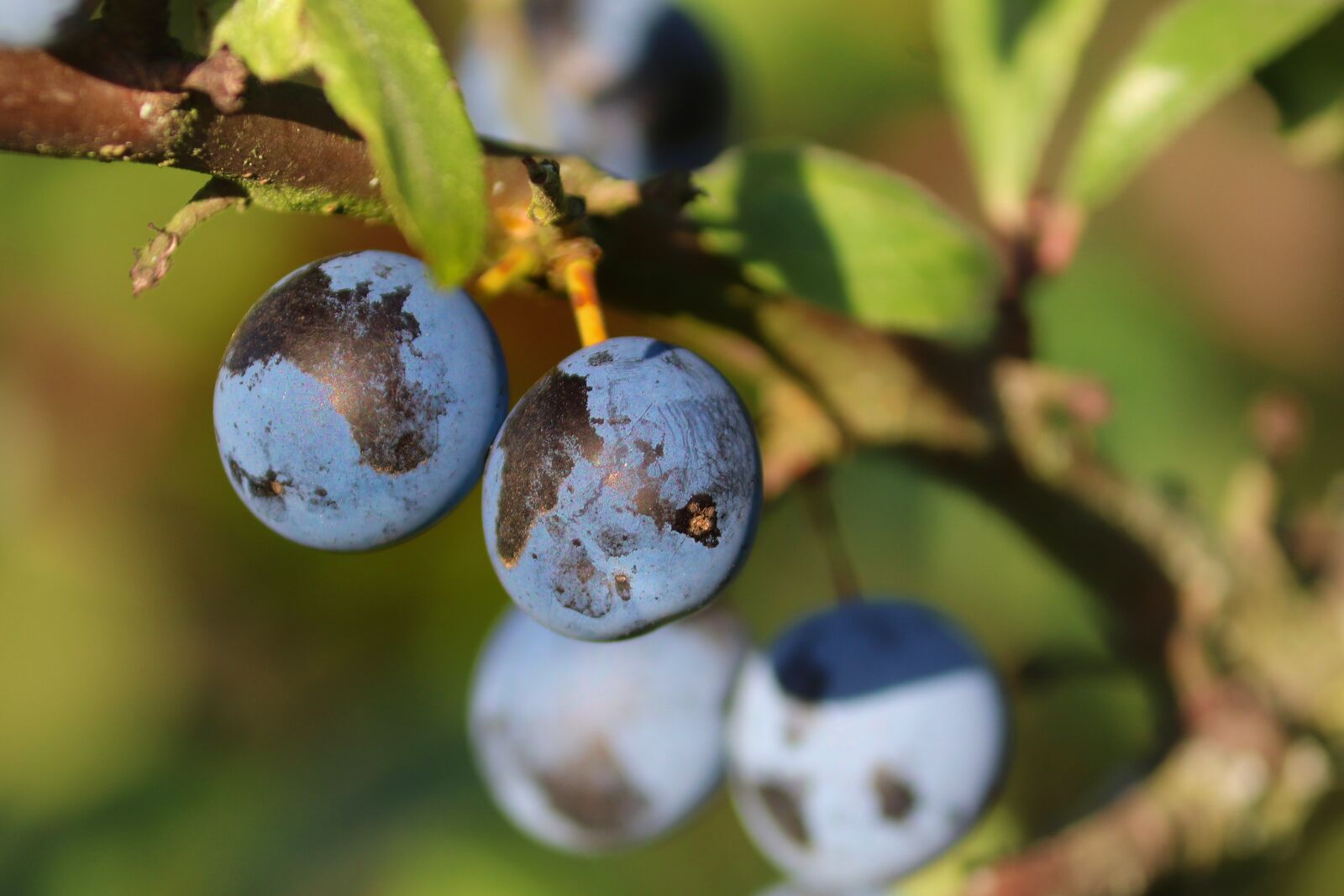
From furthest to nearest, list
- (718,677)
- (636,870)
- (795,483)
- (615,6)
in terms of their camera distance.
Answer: (636,870) < (615,6) < (718,677) < (795,483)

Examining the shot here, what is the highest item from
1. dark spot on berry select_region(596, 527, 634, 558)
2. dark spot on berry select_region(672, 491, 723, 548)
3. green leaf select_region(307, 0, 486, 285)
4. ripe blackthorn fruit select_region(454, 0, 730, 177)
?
green leaf select_region(307, 0, 486, 285)

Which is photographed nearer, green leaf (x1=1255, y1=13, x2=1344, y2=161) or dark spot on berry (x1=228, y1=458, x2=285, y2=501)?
dark spot on berry (x1=228, y1=458, x2=285, y2=501)

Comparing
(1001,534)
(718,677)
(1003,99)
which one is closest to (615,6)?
(1003,99)

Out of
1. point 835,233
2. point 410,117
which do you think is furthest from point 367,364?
point 835,233

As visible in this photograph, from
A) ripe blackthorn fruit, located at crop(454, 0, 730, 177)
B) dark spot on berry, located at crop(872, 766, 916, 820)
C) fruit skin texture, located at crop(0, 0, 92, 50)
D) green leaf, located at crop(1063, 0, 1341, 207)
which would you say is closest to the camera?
fruit skin texture, located at crop(0, 0, 92, 50)

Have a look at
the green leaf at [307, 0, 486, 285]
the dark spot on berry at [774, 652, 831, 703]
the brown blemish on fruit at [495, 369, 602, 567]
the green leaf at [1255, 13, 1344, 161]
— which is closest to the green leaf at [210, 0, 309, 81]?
the green leaf at [307, 0, 486, 285]

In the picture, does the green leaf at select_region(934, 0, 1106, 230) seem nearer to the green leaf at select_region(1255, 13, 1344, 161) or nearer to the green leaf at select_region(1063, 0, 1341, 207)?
the green leaf at select_region(1063, 0, 1341, 207)

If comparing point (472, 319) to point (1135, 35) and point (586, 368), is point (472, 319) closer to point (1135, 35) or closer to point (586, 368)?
point (586, 368)
